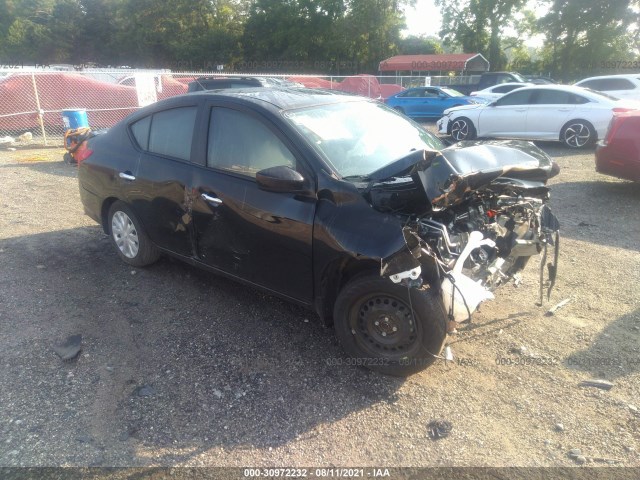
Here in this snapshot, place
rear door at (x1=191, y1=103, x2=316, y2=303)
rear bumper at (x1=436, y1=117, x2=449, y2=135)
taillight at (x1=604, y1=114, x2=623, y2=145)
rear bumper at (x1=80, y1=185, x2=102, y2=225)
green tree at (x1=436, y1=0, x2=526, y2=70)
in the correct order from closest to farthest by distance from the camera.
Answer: rear door at (x1=191, y1=103, x2=316, y2=303)
rear bumper at (x1=80, y1=185, x2=102, y2=225)
taillight at (x1=604, y1=114, x2=623, y2=145)
rear bumper at (x1=436, y1=117, x2=449, y2=135)
green tree at (x1=436, y1=0, x2=526, y2=70)

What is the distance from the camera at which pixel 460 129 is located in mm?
13602

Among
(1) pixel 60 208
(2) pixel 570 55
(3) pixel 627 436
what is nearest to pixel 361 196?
(3) pixel 627 436

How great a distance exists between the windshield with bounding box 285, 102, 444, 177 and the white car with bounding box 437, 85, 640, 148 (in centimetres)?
891

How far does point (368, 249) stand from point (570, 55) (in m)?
48.7

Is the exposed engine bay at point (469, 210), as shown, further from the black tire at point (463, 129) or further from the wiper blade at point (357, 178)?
the black tire at point (463, 129)

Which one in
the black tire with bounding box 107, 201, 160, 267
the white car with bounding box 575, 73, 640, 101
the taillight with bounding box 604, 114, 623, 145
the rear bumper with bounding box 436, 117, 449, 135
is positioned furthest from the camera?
the white car with bounding box 575, 73, 640, 101

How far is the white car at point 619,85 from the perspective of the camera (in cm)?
1551

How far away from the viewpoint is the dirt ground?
8.72 ft

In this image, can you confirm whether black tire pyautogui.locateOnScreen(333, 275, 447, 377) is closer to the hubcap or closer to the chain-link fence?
the hubcap

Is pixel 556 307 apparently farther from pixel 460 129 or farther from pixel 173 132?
pixel 460 129

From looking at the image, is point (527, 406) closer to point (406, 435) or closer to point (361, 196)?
point (406, 435)

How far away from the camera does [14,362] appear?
3.41 meters

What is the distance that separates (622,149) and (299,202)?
607 centimetres

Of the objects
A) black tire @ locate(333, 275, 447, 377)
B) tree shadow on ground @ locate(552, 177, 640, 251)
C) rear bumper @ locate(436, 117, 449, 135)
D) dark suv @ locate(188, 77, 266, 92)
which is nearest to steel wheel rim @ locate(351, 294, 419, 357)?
black tire @ locate(333, 275, 447, 377)
